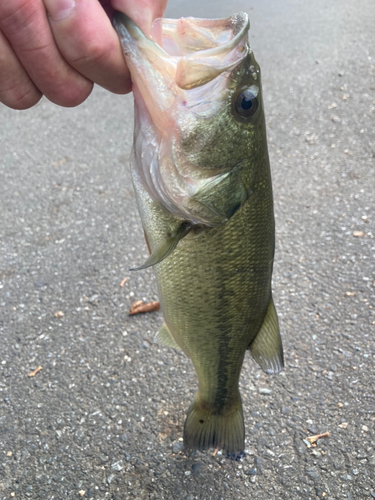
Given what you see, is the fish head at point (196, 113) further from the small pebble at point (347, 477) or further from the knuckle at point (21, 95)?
the small pebble at point (347, 477)

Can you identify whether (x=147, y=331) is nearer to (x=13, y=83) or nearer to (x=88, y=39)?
(x=13, y=83)

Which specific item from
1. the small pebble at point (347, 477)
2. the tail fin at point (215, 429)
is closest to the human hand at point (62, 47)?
the tail fin at point (215, 429)

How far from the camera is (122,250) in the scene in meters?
2.88

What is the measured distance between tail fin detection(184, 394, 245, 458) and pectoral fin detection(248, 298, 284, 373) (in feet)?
0.78

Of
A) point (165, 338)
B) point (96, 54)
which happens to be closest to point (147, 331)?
point (165, 338)

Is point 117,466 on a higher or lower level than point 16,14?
lower

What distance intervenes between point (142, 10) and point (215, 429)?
1281 mm

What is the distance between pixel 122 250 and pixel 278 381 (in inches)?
49.7

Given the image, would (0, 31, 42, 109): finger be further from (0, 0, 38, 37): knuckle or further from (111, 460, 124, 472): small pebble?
(111, 460, 124, 472): small pebble

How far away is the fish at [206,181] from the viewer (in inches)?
41.6

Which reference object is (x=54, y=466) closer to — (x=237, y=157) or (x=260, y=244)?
(x=260, y=244)

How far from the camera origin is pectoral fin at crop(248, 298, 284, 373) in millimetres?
1403

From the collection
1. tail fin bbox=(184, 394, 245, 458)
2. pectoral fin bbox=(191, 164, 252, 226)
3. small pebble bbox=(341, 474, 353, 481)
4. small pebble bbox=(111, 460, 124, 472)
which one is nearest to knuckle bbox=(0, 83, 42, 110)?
pectoral fin bbox=(191, 164, 252, 226)

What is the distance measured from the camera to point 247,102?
1.13 meters
